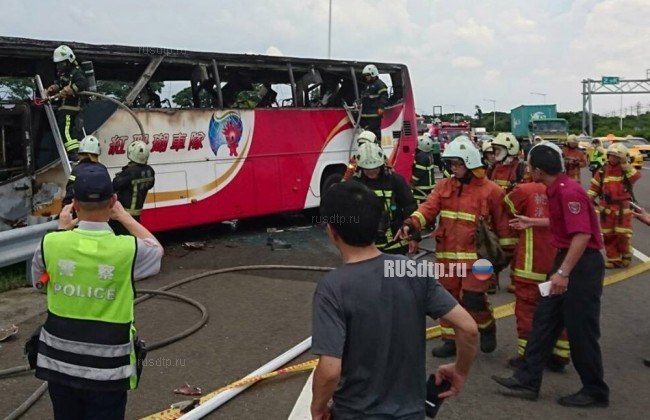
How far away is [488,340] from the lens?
5.76 m

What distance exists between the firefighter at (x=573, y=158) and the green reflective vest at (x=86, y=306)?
371 inches

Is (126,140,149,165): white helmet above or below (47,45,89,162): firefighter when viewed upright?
below

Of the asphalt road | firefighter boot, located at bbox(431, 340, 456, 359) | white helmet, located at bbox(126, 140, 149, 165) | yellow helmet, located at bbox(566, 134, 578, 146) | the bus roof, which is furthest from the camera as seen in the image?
yellow helmet, located at bbox(566, 134, 578, 146)

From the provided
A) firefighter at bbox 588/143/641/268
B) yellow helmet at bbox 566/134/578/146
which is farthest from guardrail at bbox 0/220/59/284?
yellow helmet at bbox 566/134/578/146

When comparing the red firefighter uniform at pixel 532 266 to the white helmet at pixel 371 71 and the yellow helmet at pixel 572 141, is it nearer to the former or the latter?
the yellow helmet at pixel 572 141

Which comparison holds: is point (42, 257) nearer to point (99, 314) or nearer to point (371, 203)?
point (99, 314)

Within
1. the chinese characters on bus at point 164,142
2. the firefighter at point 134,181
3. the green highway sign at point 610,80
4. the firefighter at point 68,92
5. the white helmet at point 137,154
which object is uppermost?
the green highway sign at point 610,80

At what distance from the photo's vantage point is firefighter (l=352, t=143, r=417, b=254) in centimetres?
615

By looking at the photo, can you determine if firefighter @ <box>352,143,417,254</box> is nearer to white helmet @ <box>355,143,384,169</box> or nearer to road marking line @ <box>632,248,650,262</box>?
white helmet @ <box>355,143,384,169</box>

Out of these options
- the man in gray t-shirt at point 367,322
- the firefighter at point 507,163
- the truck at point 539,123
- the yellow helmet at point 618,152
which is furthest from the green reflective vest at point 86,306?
the truck at point 539,123

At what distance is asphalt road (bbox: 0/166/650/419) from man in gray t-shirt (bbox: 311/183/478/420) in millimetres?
2130

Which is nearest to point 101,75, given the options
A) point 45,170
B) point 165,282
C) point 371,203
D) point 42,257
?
point 45,170

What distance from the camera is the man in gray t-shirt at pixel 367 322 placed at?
240 centimetres

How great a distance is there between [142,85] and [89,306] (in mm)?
7416
